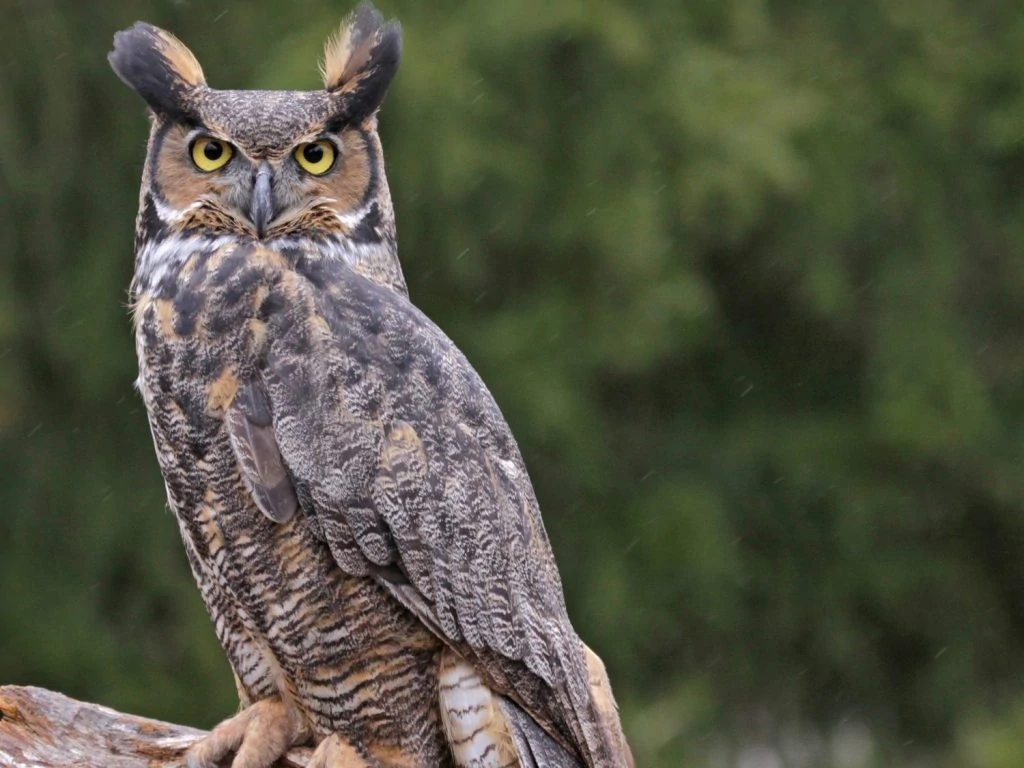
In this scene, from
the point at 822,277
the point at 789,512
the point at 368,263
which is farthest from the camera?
the point at 789,512

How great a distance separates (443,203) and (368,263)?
2.77 metres

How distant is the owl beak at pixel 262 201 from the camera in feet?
9.46

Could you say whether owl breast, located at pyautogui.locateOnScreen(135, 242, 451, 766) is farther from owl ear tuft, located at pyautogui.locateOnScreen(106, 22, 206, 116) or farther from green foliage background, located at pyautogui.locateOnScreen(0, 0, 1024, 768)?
green foliage background, located at pyautogui.locateOnScreen(0, 0, 1024, 768)

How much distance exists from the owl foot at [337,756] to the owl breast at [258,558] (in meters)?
0.02

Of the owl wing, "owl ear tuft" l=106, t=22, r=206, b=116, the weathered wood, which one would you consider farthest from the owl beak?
the weathered wood

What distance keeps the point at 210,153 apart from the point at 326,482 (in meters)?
0.71

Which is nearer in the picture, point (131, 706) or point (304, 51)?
point (304, 51)

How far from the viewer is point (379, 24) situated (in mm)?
3266

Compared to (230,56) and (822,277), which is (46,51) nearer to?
(230,56)

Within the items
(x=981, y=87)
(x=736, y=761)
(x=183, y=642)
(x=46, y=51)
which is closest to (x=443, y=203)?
(x=46, y=51)

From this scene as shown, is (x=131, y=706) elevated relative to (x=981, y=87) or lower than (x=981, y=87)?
lower

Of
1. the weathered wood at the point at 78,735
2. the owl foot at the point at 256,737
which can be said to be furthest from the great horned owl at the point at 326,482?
the weathered wood at the point at 78,735

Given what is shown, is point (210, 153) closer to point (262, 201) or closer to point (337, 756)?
point (262, 201)

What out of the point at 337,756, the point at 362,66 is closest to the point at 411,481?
the point at 337,756
